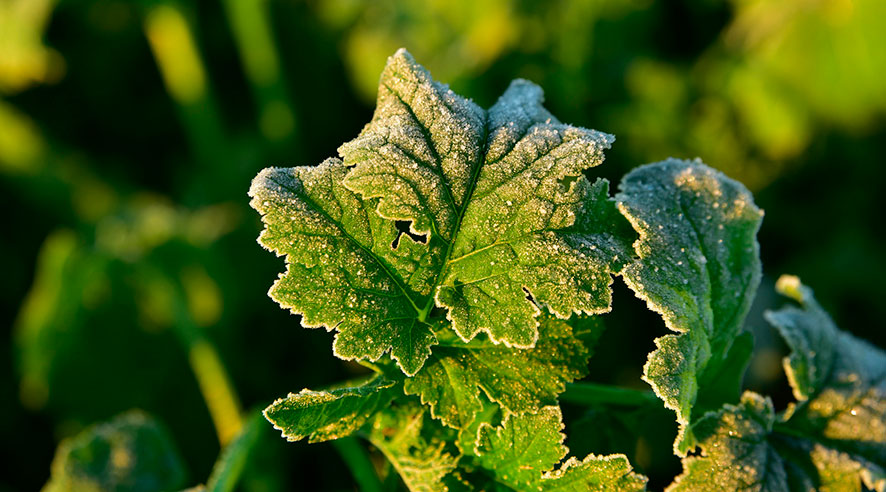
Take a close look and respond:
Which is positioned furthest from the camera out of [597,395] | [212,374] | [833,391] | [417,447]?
[212,374]

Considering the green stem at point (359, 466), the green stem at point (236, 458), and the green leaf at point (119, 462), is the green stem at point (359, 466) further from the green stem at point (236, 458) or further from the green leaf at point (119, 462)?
the green leaf at point (119, 462)

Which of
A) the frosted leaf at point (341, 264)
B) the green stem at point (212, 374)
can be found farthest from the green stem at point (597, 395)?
the green stem at point (212, 374)

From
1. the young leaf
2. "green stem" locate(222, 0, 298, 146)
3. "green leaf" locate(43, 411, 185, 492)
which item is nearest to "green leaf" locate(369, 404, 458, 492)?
the young leaf

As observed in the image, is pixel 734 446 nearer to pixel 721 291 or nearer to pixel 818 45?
pixel 721 291

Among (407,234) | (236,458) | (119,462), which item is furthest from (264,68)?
(407,234)

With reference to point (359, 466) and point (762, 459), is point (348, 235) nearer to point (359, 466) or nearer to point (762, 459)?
point (359, 466)
